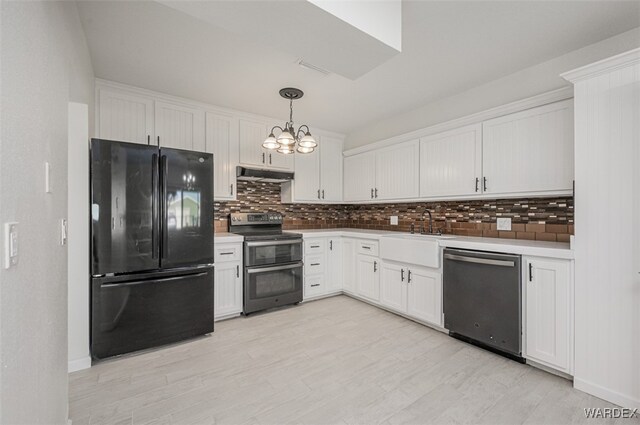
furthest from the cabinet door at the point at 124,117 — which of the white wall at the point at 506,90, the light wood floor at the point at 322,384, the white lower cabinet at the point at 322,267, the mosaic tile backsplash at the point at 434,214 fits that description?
the white wall at the point at 506,90

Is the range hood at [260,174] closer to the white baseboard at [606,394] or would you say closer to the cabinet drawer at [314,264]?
the cabinet drawer at [314,264]

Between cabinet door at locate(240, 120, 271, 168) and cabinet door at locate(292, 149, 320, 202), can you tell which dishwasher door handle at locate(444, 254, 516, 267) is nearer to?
cabinet door at locate(292, 149, 320, 202)

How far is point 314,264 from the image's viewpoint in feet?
13.0

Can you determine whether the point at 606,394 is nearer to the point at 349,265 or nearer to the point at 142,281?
the point at 349,265

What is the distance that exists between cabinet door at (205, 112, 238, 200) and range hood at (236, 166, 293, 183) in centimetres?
14

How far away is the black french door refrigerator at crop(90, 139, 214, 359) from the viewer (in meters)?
2.34

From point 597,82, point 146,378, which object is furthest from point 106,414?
point 597,82

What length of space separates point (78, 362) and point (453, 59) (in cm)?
401

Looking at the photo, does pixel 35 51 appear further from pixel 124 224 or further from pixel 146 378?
pixel 146 378

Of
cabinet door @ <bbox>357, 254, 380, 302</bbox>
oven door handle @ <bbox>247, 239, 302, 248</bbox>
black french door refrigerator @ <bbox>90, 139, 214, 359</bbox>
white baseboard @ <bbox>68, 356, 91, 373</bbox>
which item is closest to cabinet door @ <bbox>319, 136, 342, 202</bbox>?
oven door handle @ <bbox>247, 239, 302, 248</bbox>

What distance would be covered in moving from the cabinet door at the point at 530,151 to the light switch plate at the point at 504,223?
1.29 feet

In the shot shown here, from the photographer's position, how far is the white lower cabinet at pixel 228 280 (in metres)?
3.17

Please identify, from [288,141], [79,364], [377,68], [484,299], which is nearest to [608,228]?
[484,299]

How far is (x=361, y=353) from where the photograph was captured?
2.50 m
